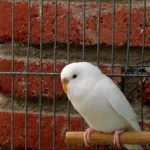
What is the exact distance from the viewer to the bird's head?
4.12 feet

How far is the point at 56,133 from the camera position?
1388 mm

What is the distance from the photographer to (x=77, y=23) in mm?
1354

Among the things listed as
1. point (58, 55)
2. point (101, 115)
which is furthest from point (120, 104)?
point (58, 55)

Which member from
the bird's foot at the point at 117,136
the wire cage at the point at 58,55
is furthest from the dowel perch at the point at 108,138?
the wire cage at the point at 58,55

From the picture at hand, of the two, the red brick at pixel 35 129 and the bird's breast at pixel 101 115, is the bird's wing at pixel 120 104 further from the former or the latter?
the red brick at pixel 35 129

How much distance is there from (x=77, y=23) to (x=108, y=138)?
0.24 metres

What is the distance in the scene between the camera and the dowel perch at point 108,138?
117 centimetres

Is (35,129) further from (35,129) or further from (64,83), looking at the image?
(64,83)

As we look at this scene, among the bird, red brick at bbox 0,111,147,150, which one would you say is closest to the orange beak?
the bird

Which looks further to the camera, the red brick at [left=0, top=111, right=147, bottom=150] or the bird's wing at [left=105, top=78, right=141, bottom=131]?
the red brick at [left=0, top=111, right=147, bottom=150]

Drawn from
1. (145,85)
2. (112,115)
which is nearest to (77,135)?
(112,115)

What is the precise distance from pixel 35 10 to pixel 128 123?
265mm

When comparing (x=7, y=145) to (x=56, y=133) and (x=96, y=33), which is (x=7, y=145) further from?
(x=96, y=33)

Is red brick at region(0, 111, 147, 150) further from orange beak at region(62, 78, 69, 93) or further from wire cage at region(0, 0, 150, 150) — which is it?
orange beak at region(62, 78, 69, 93)
